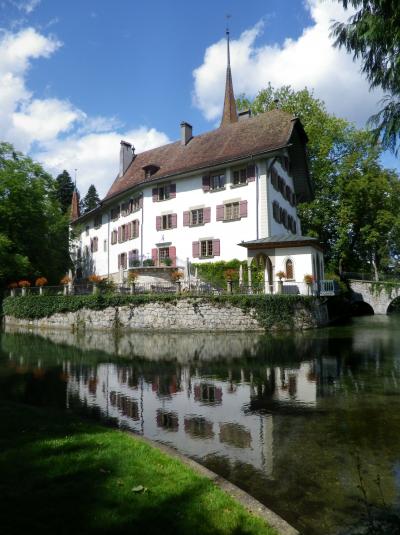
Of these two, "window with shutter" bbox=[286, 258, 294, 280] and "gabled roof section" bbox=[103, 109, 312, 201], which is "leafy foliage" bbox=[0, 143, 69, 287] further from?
"window with shutter" bbox=[286, 258, 294, 280]

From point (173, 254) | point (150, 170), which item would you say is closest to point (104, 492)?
point (173, 254)

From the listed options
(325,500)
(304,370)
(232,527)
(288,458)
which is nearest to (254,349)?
(304,370)

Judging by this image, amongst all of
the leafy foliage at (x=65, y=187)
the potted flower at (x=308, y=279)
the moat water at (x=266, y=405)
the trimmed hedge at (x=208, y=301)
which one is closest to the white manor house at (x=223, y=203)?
the potted flower at (x=308, y=279)

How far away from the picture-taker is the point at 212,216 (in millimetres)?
28766

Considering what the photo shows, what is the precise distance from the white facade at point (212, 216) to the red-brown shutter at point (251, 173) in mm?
62

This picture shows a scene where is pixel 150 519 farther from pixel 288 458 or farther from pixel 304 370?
pixel 304 370

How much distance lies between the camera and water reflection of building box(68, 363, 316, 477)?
6.22 m

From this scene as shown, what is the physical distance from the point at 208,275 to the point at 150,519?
78.3 feet

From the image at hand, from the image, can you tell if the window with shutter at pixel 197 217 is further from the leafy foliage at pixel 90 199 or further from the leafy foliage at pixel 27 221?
the leafy foliage at pixel 90 199

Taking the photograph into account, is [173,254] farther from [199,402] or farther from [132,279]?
[199,402]

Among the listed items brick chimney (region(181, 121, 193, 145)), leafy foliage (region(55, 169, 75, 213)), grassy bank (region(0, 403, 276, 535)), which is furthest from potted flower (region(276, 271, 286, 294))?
leafy foliage (region(55, 169, 75, 213))

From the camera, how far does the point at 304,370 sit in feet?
38.9

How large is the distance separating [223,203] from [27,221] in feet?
55.5

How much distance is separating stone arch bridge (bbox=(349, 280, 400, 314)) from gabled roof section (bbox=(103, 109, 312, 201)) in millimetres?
10335
